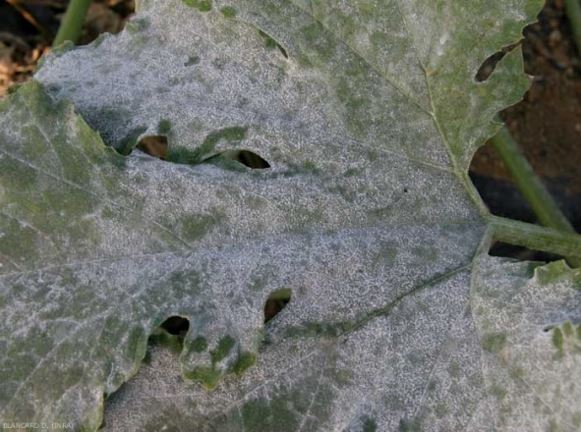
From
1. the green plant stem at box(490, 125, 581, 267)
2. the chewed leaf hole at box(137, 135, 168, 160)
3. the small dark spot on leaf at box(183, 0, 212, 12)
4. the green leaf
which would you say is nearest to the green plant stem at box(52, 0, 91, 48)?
the chewed leaf hole at box(137, 135, 168, 160)

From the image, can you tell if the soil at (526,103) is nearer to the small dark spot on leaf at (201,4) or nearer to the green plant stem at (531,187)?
the green plant stem at (531,187)

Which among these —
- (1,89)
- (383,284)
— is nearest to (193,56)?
(383,284)

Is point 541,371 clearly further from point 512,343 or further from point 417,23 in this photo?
point 417,23

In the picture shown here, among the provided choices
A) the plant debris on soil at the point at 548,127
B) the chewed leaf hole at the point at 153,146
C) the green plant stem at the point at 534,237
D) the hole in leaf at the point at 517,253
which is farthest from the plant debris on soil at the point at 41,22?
the green plant stem at the point at 534,237

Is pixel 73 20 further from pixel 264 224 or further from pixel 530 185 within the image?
pixel 530 185

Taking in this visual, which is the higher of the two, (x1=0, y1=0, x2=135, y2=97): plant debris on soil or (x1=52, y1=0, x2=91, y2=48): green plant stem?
(x1=52, y1=0, x2=91, y2=48): green plant stem

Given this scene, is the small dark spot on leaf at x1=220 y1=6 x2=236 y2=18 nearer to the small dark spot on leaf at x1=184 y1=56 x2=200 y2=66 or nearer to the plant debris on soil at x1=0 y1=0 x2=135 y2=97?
the small dark spot on leaf at x1=184 y1=56 x2=200 y2=66
